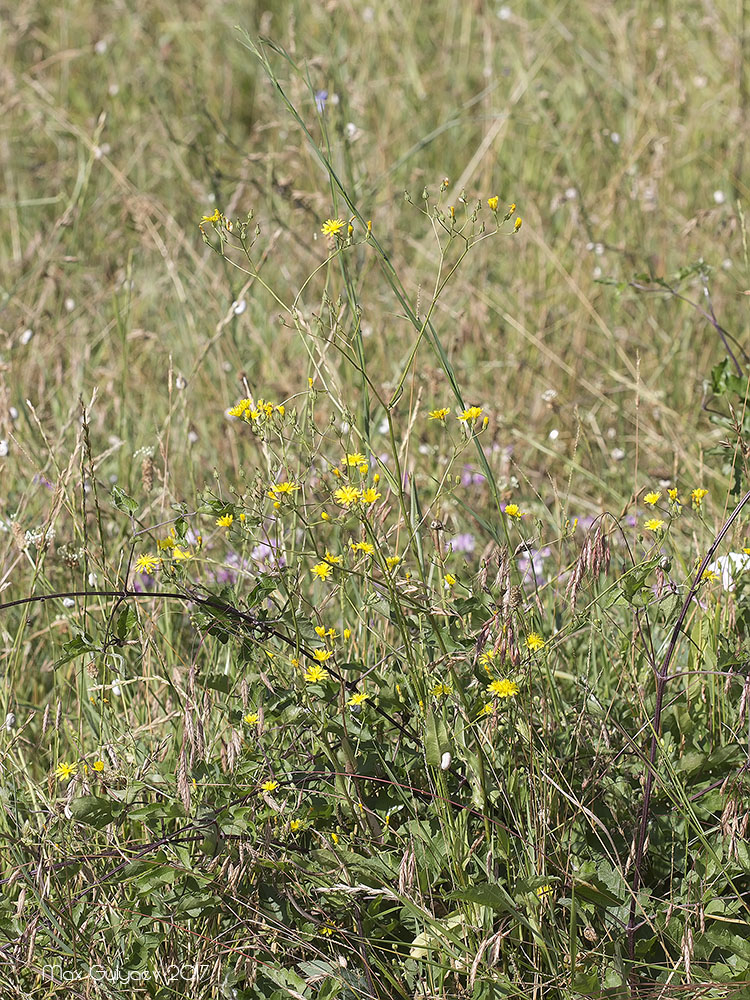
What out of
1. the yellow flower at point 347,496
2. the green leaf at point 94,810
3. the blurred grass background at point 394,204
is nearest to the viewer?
the yellow flower at point 347,496

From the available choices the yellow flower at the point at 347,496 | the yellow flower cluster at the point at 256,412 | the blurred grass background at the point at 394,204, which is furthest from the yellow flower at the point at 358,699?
the blurred grass background at the point at 394,204

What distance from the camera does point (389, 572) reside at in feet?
4.39

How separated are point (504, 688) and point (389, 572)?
0.66 feet

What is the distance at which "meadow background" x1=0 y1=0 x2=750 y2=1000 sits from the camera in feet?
4.59

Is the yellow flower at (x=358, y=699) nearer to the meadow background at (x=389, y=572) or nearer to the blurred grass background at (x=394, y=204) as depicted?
the meadow background at (x=389, y=572)

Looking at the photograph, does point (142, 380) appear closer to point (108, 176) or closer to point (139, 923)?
point (108, 176)

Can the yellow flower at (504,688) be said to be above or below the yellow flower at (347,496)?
below

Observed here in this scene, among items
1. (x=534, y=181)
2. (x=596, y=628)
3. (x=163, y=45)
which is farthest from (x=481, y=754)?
(x=163, y=45)

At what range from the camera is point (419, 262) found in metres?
3.34

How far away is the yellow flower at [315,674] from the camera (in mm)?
1395

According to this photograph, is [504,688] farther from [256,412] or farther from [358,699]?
[256,412]

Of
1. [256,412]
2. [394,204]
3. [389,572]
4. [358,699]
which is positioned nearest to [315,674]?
[358,699]

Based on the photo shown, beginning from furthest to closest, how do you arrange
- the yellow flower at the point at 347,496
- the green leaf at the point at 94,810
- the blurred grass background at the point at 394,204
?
the blurred grass background at the point at 394,204
the green leaf at the point at 94,810
the yellow flower at the point at 347,496

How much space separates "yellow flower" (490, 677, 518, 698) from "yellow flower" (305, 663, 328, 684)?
8.6 inches
